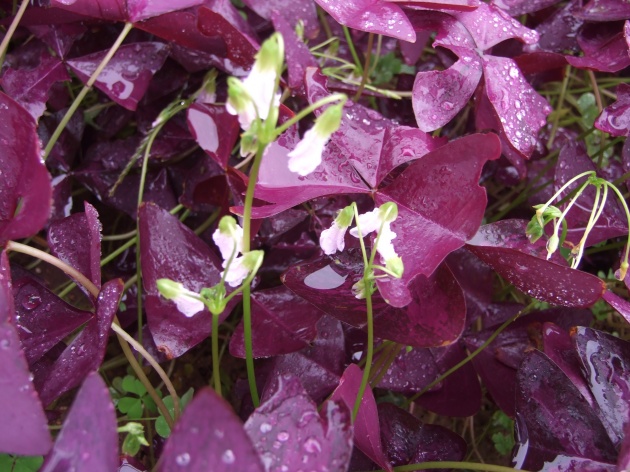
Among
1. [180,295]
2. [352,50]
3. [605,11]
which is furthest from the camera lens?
[352,50]

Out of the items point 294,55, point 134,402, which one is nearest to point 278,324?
point 134,402

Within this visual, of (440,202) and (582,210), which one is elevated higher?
(440,202)

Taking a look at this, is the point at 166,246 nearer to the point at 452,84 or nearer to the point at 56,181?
the point at 56,181

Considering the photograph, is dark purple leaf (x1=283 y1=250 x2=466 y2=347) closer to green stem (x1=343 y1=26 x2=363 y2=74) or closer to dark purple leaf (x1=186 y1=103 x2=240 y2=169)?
dark purple leaf (x1=186 y1=103 x2=240 y2=169)

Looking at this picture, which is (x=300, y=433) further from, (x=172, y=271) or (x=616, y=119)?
(x=616, y=119)

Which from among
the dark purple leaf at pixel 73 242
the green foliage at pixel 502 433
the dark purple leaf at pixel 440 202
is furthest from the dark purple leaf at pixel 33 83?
the green foliage at pixel 502 433

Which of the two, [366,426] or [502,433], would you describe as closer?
[366,426]

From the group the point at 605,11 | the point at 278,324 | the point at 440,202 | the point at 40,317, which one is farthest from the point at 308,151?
the point at 605,11

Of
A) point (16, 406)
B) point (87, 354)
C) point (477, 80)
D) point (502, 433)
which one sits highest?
point (477, 80)

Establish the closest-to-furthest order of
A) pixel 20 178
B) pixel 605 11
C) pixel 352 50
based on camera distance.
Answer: pixel 20 178 → pixel 605 11 → pixel 352 50
